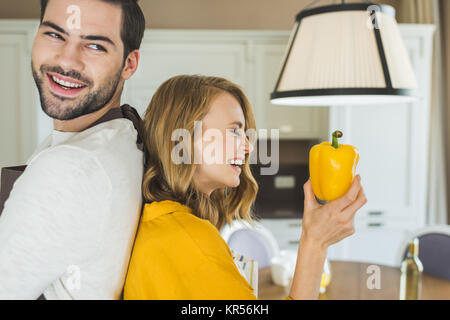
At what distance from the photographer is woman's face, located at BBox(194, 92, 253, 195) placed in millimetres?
754

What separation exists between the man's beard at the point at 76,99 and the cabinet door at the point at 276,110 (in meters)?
2.37

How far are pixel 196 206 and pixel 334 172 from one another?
266 millimetres

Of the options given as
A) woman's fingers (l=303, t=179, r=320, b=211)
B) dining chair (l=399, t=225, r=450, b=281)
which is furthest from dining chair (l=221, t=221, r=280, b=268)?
woman's fingers (l=303, t=179, r=320, b=211)

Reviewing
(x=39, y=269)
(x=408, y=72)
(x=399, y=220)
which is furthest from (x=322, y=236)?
(x=399, y=220)

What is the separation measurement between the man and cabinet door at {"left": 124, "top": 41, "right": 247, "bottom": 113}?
2.28 m

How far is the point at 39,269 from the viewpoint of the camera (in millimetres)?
540

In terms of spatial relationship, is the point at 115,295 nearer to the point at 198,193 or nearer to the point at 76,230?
the point at 76,230

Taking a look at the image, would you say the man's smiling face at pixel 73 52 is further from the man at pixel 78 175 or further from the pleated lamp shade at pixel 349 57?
the pleated lamp shade at pixel 349 57

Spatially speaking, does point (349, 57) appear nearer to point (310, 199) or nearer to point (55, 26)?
point (310, 199)

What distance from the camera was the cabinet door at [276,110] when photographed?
3000 millimetres

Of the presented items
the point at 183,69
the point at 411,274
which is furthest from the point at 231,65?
the point at 411,274

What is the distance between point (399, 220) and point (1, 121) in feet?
9.15

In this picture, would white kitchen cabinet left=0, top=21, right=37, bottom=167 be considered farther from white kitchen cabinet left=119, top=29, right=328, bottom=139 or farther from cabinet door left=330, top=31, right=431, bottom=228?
cabinet door left=330, top=31, right=431, bottom=228

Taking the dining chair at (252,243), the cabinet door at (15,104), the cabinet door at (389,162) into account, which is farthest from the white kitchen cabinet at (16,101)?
the cabinet door at (389,162)
